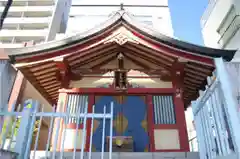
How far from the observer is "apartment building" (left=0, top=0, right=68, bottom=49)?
31.1m

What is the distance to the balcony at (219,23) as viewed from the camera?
1235cm

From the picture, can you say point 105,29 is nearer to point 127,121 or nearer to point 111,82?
point 111,82

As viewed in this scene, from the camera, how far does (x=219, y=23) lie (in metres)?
14.0

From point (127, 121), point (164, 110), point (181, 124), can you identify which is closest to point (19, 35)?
point (127, 121)

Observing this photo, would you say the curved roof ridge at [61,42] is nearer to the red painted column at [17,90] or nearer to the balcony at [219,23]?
the balcony at [219,23]

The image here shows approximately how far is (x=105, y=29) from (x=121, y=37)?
20.2 inches

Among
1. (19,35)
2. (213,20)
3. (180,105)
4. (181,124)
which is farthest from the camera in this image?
(19,35)

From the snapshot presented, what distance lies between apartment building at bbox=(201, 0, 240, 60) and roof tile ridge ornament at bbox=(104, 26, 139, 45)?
688cm

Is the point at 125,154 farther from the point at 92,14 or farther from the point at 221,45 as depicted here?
the point at 92,14

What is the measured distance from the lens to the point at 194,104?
5.73m

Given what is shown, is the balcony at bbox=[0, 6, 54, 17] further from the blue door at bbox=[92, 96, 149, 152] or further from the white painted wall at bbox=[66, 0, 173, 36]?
the blue door at bbox=[92, 96, 149, 152]

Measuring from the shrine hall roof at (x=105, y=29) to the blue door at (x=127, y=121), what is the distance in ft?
6.95

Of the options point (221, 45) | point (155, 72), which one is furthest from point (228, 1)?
point (155, 72)

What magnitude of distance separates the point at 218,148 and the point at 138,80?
3758 mm
